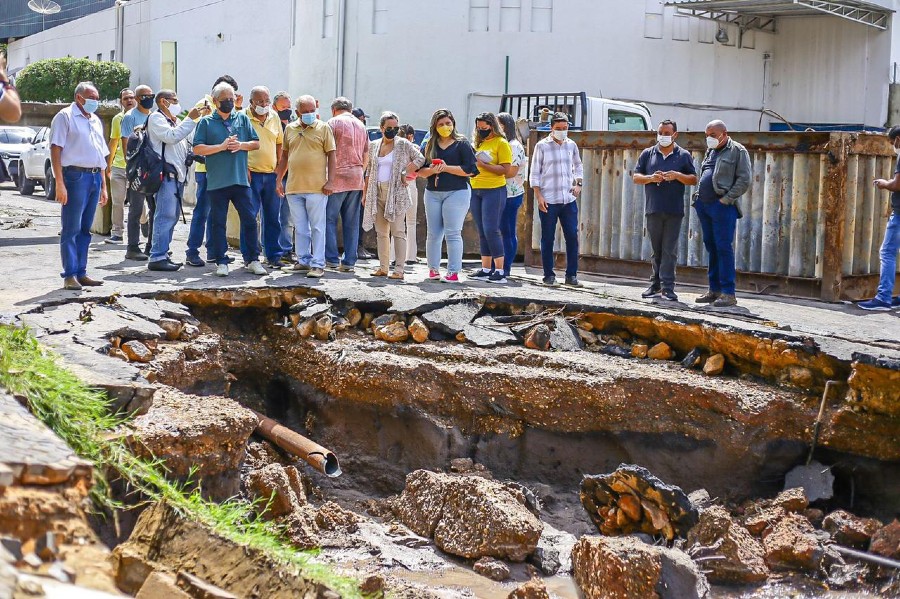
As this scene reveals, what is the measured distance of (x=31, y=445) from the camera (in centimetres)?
392

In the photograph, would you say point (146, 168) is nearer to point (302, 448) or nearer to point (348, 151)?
point (348, 151)

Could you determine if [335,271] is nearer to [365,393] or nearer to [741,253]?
[365,393]

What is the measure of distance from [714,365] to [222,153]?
4.98m

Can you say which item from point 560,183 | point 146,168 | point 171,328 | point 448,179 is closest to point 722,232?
point 560,183

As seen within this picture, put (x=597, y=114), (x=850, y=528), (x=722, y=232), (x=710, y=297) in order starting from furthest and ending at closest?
(x=597, y=114)
(x=710, y=297)
(x=722, y=232)
(x=850, y=528)

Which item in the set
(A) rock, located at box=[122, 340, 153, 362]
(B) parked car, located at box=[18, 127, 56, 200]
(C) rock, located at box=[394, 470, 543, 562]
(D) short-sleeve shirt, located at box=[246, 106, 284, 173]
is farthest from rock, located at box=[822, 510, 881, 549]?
(B) parked car, located at box=[18, 127, 56, 200]

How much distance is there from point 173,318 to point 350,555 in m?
2.85

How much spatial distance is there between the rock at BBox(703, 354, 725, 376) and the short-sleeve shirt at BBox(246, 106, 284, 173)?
16.4ft

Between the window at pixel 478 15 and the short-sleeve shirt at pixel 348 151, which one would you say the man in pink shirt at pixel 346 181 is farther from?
the window at pixel 478 15


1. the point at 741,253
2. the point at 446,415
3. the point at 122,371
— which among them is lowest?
the point at 446,415

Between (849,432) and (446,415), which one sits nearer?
(849,432)

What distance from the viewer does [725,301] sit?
359 inches

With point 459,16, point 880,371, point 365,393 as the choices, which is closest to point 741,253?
point 880,371

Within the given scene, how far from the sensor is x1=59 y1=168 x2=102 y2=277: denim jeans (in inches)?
328
